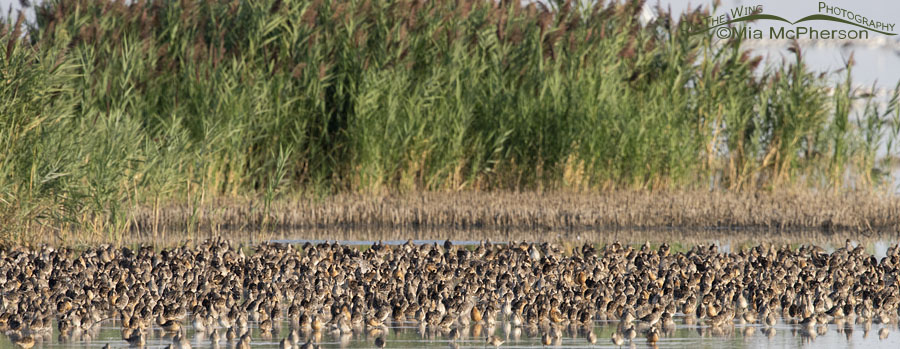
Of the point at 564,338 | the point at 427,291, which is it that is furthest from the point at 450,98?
the point at 564,338

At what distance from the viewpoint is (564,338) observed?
8.59 meters

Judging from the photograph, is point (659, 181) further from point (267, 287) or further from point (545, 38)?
point (267, 287)

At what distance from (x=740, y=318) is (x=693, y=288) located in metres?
0.90

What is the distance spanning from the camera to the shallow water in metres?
8.33

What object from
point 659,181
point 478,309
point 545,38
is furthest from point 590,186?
point 478,309

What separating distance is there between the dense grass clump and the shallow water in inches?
323

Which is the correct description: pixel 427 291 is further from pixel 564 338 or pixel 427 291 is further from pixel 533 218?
pixel 533 218

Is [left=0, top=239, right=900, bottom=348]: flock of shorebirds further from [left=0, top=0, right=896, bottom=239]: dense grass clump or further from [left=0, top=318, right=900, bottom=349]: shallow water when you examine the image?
[left=0, top=0, right=896, bottom=239]: dense grass clump

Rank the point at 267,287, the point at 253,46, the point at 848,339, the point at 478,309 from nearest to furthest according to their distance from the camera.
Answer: the point at 848,339 → the point at 478,309 → the point at 267,287 → the point at 253,46

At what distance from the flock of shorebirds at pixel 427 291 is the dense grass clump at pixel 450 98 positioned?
17.4 ft

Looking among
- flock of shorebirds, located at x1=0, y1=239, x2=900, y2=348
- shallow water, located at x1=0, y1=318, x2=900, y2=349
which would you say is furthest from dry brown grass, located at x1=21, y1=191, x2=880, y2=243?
shallow water, located at x1=0, y1=318, x2=900, y2=349

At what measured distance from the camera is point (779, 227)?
1680 cm

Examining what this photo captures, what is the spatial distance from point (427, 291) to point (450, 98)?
9.41m

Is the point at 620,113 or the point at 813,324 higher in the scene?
the point at 620,113
